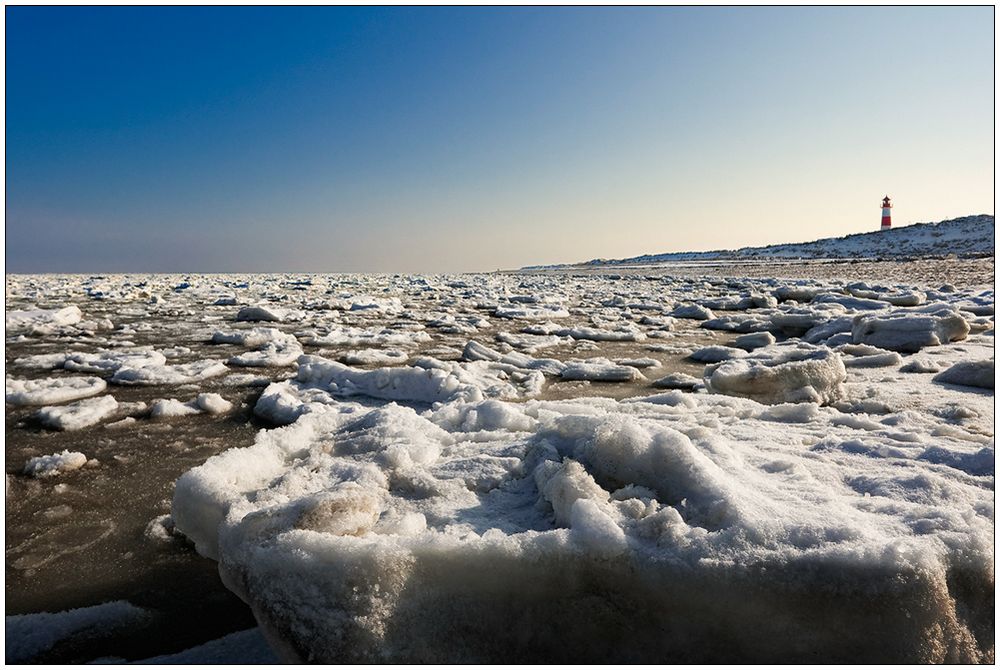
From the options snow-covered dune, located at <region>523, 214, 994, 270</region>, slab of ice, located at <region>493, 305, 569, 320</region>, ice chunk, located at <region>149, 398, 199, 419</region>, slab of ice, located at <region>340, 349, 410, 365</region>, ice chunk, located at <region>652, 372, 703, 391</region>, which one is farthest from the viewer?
snow-covered dune, located at <region>523, 214, 994, 270</region>

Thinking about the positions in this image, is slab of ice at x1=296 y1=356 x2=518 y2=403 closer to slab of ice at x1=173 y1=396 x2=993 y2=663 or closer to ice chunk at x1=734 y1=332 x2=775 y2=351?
slab of ice at x1=173 y1=396 x2=993 y2=663

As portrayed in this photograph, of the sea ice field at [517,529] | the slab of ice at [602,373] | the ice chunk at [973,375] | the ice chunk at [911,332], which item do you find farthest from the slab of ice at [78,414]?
the ice chunk at [911,332]

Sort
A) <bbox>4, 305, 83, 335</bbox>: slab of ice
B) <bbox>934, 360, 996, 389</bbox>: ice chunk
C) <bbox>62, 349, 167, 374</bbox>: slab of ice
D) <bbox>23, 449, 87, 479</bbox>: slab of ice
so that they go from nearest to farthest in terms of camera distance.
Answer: <bbox>23, 449, 87, 479</bbox>: slab of ice, <bbox>934, 360, 996, 389</bbox>: ice chunk, <bbox>62, 349, 167, 374</bbox>: slab of ice, <bbox>4, 305, 83, 335</bbox>: slab of ice

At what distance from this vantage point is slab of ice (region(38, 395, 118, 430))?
261 centimetres

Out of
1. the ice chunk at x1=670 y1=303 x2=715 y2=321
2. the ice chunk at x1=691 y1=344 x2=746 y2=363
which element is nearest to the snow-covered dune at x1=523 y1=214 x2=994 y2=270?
the ice chunk at x1=670 y1=303 x2=715 y2=321

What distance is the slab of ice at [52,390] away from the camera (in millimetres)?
3025

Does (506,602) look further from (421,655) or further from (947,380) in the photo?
(947,380)

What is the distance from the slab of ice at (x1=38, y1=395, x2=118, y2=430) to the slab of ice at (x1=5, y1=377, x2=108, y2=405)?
0.16 meters

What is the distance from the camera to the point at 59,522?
5.66ft

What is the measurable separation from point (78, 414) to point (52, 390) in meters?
0.68

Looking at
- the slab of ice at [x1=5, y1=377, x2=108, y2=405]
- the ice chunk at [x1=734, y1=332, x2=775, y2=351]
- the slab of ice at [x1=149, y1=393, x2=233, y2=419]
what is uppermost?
the slab of ice at [x1=5, y1=377, x2=108, y2=405]

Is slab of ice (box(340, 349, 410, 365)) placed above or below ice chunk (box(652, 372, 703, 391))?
above

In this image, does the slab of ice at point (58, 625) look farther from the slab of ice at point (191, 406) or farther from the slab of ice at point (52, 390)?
the slab of ice at point (52, 390)

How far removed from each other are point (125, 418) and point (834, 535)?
305cm
